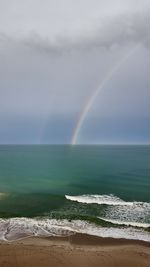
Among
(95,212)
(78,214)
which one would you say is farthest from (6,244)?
(95,212)

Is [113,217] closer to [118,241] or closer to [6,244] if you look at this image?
[118,241]

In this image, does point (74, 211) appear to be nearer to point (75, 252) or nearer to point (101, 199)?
point (101, 199)

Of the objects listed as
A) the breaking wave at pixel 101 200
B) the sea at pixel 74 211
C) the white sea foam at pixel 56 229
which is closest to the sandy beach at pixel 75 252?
the white sea foam at pixel 56 229

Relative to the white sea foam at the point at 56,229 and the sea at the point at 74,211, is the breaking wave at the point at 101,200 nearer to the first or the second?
the sea at the point at 74,211

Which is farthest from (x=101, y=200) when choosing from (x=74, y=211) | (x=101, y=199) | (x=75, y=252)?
(x=75, y=252)

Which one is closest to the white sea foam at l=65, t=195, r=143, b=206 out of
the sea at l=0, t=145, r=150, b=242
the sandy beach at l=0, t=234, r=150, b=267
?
the sea at l=0, t=145, r=150, b=242

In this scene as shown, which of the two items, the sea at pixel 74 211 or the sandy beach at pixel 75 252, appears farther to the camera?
the sea at pixel 74 211
